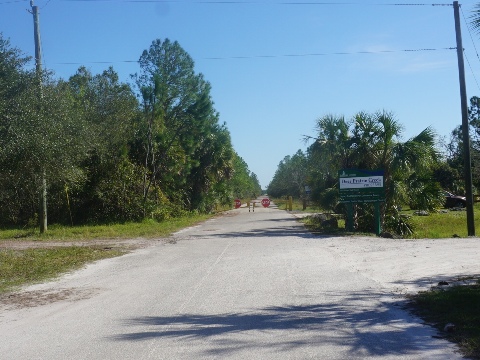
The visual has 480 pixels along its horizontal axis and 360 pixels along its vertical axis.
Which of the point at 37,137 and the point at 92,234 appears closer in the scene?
the point at 37,137

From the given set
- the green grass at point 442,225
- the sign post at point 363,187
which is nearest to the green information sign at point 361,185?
the sign post at point 363,187

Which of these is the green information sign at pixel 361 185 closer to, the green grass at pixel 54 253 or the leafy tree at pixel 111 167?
the green grass at pixel 54 253

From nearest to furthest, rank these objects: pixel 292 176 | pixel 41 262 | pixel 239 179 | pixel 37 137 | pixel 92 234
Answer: pixel 41 262, pixel 37 137, pixel 92 234, pixel 239 179, pixel 292 176

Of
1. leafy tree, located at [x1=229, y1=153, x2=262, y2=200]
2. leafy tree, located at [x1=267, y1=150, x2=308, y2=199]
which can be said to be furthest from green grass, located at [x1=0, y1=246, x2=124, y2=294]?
leafy tree, located at [x1=267, y1=150, x2=308, y2=199]

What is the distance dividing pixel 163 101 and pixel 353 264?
2198cm

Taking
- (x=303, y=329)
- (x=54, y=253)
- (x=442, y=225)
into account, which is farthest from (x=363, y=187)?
(x=303, y=329)

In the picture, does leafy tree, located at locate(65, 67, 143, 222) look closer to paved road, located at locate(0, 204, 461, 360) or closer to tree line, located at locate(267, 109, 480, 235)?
tree line, located at locate(267, 109, 480, 235)

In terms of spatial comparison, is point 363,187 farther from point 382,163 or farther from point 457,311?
point 457,311

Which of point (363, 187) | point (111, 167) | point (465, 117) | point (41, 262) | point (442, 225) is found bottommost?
point (442, 225)

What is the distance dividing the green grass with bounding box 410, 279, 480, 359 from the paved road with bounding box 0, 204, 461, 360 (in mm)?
235

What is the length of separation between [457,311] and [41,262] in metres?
11.2

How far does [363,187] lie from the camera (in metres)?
22.9

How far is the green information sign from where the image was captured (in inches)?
894

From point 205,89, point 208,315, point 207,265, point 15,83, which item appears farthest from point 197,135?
point 208,315
